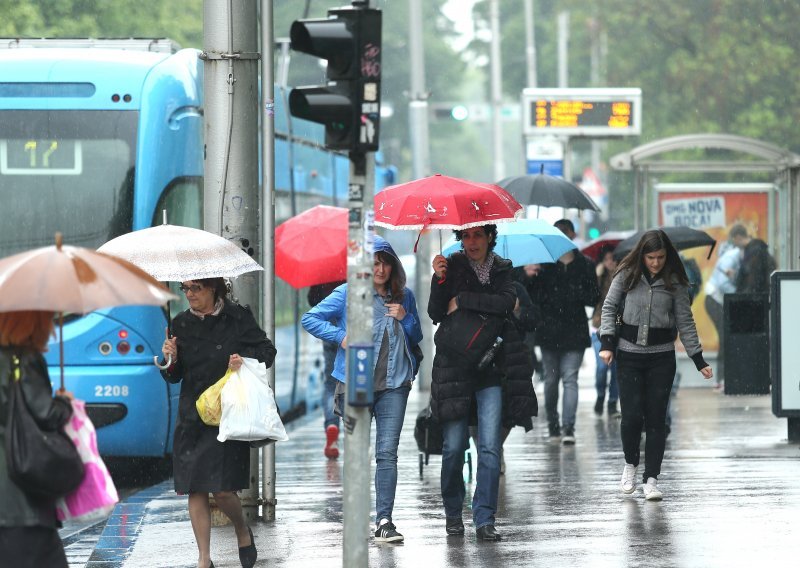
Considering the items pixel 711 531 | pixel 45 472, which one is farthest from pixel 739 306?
pixel 45 472

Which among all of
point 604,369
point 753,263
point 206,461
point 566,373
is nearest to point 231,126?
point 206,461

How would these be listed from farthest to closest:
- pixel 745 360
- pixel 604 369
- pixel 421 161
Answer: pixel 421 161
pixel 604 369
pixel 745 360

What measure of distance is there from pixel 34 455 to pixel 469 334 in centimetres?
349

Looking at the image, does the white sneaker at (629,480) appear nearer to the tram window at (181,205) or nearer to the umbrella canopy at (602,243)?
the tram window at (181,205)

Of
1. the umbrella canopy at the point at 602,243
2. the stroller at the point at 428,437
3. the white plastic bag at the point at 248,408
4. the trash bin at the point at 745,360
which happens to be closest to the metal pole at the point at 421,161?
→ the umbrella canopy at the point at 602,243

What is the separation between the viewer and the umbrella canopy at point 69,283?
5.53 m

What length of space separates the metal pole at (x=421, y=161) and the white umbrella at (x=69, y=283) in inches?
520

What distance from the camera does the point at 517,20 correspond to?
205ft

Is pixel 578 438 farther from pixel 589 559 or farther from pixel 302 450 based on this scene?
pixel 589 559

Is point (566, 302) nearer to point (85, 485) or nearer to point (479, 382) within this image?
point (479, 382)

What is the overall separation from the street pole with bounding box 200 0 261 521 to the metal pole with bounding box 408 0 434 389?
963 cm

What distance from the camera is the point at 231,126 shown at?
9383 mm

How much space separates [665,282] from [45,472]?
5.33 meters

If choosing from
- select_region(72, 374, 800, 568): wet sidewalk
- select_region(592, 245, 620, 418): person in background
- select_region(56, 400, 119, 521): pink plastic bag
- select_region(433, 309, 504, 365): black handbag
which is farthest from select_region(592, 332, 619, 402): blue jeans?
select_region(56, 400, 119, 521): pink plastic bag
